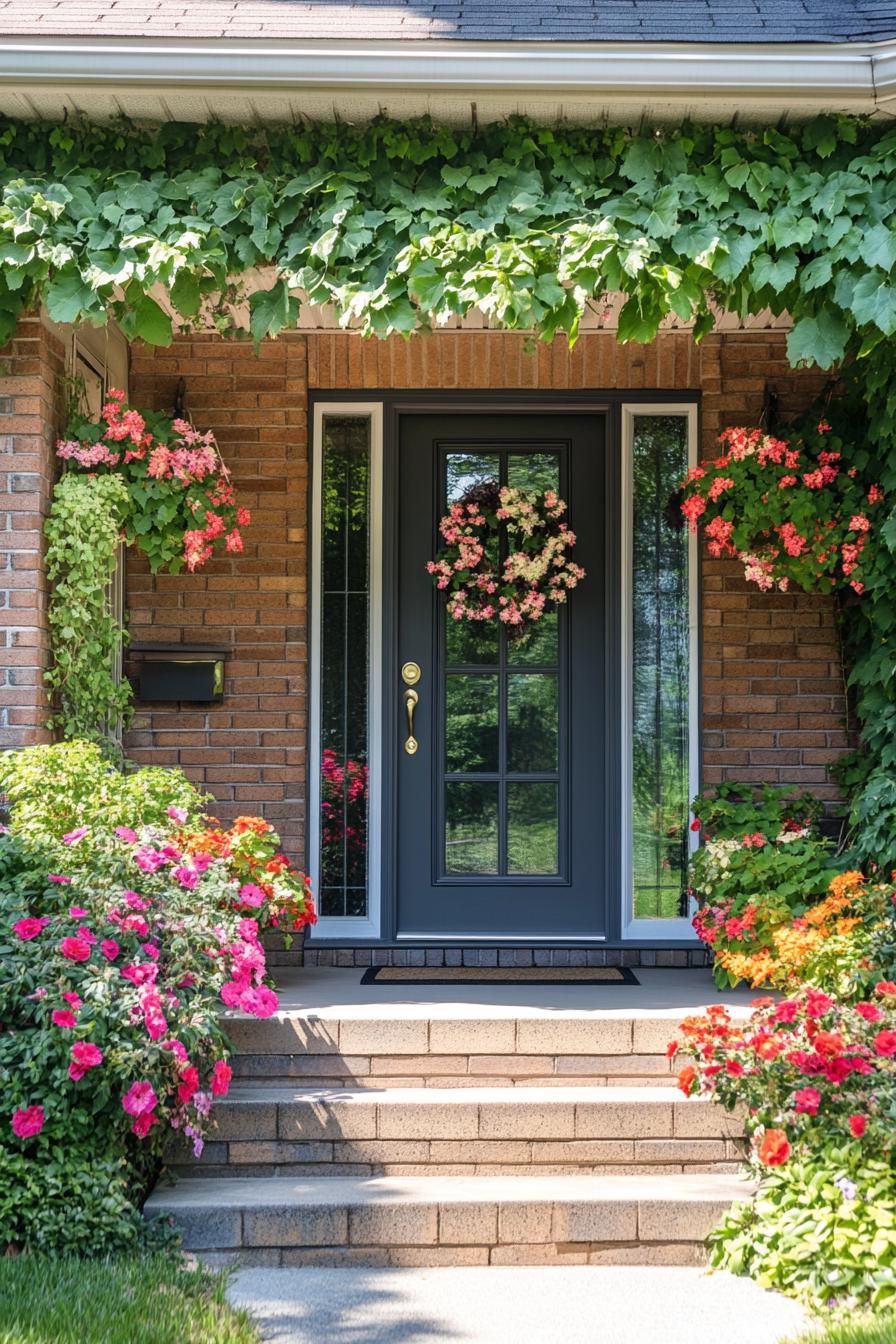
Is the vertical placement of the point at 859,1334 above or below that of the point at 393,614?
below

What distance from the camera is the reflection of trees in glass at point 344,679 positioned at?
502 centimetres

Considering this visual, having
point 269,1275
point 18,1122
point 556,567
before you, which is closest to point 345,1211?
point 269,1275

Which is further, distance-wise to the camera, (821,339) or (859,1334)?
(821,339)

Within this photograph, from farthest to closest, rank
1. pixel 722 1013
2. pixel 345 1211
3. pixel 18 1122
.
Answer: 1. pixel 722 1013
2. pixel 345 1211
3. pixel 18 1122

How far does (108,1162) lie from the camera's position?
3.07 m

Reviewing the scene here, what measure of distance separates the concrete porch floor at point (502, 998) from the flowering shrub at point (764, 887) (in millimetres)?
177

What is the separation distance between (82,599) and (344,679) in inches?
48.1

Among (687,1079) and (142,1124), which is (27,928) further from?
(687,1079)

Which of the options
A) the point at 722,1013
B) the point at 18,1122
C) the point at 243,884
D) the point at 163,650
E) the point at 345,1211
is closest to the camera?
the point at 18,1122

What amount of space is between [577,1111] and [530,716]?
1873 millimetres

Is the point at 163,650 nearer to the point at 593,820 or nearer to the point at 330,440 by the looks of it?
the point at 330,440

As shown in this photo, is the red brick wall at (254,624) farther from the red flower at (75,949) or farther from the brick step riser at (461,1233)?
the brick step riser at (461,1233)

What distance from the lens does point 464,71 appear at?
144 inches

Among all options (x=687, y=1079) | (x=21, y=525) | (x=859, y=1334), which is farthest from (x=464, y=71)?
(x=859, y=1334)
